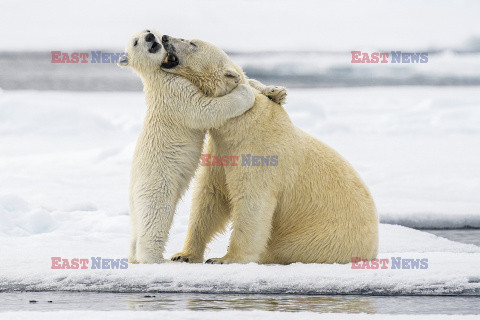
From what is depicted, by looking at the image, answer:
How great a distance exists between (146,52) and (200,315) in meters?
2.00

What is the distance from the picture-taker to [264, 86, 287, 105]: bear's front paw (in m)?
4.96

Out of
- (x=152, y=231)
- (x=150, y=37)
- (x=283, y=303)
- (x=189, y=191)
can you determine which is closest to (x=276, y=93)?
(x=150, y=37)

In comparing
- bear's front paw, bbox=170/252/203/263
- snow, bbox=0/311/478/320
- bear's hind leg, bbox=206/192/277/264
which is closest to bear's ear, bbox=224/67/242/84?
bear's hind leg, bbox=206/192/277/264

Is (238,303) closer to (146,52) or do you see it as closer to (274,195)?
(274,195)

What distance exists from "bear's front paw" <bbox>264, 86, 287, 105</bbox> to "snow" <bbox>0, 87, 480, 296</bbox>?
1.19 metres

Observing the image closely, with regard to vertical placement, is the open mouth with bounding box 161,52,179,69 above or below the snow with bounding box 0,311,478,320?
Result: above

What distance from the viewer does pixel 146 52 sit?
4766 millimetres

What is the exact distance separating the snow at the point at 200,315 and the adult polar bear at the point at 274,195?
3.78 ft

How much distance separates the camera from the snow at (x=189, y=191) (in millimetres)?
4273

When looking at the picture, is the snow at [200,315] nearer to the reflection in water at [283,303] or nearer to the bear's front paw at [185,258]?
the reflection in water at [283,303]

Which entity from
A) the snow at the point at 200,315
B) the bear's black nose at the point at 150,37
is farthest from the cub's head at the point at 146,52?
the snow at the point at 200,315

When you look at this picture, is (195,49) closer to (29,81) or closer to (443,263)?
(443,263)

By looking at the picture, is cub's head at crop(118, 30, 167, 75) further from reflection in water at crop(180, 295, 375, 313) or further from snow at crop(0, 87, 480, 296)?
reflection in water at crop(180, 295, 375, 313)

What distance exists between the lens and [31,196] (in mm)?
8406
